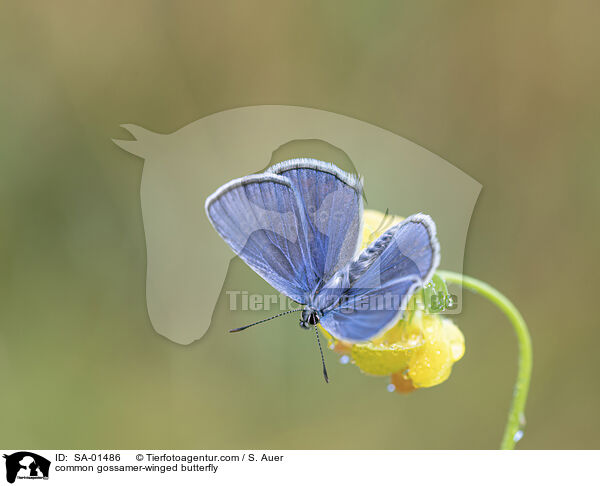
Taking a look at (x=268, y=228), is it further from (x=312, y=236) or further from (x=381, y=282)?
(x=381, y=282)

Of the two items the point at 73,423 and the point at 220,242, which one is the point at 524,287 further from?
the point at 73,423

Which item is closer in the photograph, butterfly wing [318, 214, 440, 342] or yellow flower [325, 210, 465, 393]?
butterfly wing [318, 214, 440, 342]

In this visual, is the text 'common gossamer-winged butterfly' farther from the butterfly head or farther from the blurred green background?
the blurred green background

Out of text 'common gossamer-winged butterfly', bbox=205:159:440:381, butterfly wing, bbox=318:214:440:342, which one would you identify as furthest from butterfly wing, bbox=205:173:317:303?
butterfly wing, bbox=318:214:440:342
